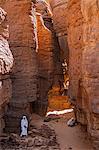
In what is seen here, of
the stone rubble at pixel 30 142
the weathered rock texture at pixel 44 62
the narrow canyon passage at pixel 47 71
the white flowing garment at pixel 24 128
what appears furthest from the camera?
the weathered rock texture at pixel 44 62

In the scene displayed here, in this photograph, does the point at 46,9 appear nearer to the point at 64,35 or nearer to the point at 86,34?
the point at 64,35

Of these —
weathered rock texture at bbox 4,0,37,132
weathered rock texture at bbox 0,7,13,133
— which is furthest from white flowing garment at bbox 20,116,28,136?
weathered rock texture at bbox 0,7,13,133

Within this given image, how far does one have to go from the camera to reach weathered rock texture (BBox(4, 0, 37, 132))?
1616cm

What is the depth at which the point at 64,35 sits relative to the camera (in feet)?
75.0

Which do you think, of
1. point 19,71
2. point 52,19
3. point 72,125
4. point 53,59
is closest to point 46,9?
point 52,19

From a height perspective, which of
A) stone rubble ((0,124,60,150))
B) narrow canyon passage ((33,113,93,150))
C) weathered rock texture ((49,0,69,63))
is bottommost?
narrow canyon passage ((33,113,93,150))

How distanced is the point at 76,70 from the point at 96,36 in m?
3.63

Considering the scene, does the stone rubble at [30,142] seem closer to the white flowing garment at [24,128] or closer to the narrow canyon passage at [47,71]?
the narrow canyon passage at [47,71]

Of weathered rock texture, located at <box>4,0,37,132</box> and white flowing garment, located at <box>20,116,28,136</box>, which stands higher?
weathered rock texture, located at <box>4,0,37,132</box>

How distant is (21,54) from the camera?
16.5m

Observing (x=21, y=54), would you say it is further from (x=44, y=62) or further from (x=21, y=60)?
(x=44, y=62)

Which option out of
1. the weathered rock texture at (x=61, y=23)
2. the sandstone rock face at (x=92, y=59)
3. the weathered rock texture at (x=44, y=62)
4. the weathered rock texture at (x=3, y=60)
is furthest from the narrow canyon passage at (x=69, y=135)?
the weathered rock texture at (x=61, y=23)

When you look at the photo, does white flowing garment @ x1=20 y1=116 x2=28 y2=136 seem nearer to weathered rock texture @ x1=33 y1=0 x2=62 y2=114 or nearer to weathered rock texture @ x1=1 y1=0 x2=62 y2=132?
weathered rock texture @ x1=1 y1=0 x2=62 y2=132

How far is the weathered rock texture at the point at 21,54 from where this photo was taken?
1616cm
